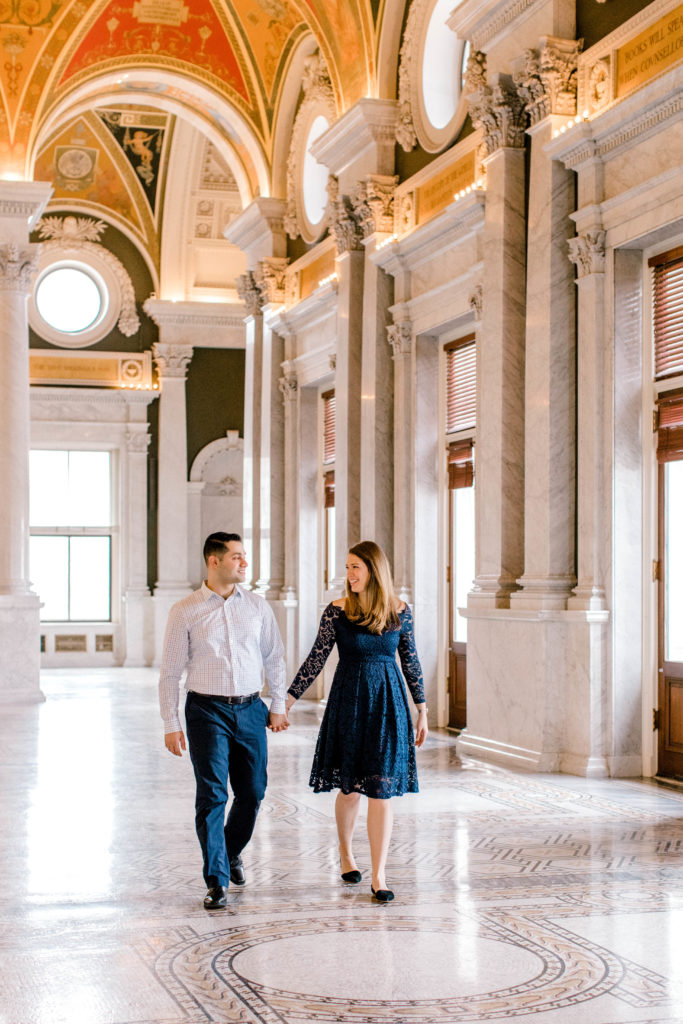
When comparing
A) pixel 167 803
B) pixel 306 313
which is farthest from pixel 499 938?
pixel 306 313

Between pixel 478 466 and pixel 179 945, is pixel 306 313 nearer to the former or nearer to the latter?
pixel 478 466

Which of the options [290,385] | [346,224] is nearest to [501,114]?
[346,224]

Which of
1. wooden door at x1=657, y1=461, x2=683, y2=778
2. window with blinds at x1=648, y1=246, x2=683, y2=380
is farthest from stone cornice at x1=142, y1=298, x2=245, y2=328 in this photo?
wooden door at x1=657, y1=461, x2=683, y2=778

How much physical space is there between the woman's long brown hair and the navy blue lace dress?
0.05 metres

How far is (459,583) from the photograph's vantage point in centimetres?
1372

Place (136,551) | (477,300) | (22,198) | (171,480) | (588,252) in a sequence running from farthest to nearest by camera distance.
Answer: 1. (171,480)
2. (136,551)
3. (22,198)
4. (477,300)
5. (588,252)

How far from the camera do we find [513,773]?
10.4 m

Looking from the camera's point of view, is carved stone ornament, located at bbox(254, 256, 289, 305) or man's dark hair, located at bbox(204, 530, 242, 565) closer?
man's dark hair, located at bbox(204, 530, 242, 565)

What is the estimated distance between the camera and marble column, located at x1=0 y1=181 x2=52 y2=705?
1650cm

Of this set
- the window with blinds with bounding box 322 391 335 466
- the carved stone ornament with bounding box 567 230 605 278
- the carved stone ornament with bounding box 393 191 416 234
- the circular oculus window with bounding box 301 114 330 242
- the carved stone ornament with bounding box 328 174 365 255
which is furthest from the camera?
the window with blinds with bounding box 322 391 335 466

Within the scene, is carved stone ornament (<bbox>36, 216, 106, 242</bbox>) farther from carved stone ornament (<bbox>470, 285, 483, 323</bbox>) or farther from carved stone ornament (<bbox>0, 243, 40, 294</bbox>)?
carved stone ornament (<bbox>470, 285, 483, 323</bbox>)

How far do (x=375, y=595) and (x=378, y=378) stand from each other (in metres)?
8.48

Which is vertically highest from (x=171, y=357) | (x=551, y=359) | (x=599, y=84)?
(x=599, y=84)

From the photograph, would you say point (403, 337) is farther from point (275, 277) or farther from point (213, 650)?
point (213, 650)
